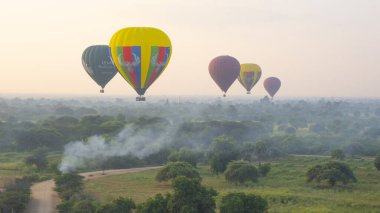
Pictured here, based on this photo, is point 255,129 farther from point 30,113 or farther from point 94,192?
point 30,113

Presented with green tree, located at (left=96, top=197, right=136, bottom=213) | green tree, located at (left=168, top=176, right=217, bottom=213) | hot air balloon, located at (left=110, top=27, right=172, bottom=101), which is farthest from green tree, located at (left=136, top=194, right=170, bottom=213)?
hot air balloon, located at (left=110, top=27, right=172, bottom=101)

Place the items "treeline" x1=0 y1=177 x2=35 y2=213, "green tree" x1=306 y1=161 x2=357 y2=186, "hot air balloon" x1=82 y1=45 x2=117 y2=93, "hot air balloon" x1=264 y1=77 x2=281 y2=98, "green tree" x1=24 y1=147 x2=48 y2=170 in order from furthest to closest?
"hot air balloon" x1=264 y1=77 x2=281 y2=98 → "green tree" x1=24 y1=147 x2=48 y2=170 → "hot air balloon" x1=82 y1=45 x2=117 y2=93 → "green tree" x1=306 y1=161 x2=357 y2=186 → "treeline" x1=0 y1=177 x2=35 y2=213

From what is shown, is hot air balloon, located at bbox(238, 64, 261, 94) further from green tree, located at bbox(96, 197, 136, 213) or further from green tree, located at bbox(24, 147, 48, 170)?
green tree, located at bbox(96, 197, 136, 213)

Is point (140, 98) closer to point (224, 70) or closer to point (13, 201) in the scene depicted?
point (13, 201)

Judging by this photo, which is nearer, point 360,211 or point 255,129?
point 360,211

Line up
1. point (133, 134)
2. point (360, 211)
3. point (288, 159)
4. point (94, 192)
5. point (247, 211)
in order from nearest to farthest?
1. point (247, 211)
2. point (360, 211)
3. point (94, 192)
4. point (288, 159)
5. point (133, 134)

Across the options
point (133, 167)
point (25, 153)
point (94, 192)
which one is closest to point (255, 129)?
point (133, 167)

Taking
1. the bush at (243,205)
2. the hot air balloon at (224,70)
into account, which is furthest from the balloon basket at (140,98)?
the hot air balloon at (224,70)
